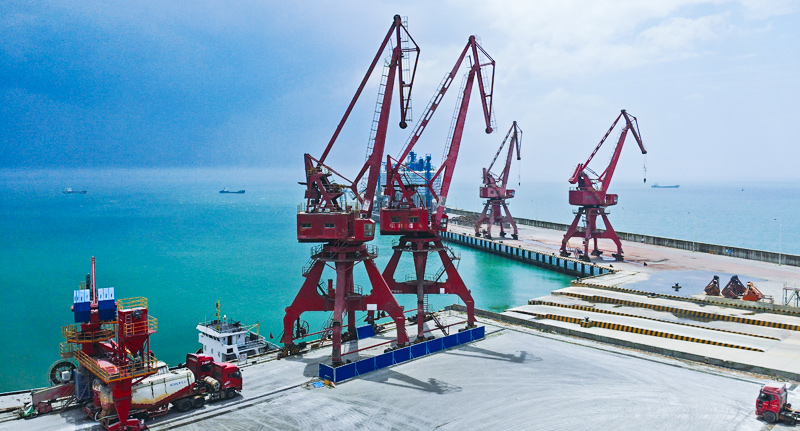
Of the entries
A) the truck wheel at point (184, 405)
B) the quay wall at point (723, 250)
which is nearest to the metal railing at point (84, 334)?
the truck wheel at point (184, 405)

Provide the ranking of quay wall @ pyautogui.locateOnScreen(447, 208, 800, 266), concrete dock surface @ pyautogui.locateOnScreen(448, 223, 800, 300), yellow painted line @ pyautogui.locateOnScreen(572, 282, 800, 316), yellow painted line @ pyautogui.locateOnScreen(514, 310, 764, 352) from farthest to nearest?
quay wall @ pyautogui.locateOnScreen(447, 208, 800, 266), concrete dock surface @ pyautogui.locateOnScreen(448, 223, 800, 300), yellow painted line @ pyautogui.locateOnScreen(572, 282, 800, 316), yellow painted line @ pyautogui.locateOnScreen(514, 310, 764, 352)

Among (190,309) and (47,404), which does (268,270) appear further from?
(47,404)

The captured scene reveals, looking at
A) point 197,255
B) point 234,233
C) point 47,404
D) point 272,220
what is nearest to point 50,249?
point 197,255

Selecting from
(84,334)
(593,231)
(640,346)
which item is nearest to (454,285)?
(640,346)

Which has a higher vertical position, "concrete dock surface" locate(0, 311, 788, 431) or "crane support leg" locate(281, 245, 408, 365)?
"crane support leg" locate(281, 245, 408, 365)

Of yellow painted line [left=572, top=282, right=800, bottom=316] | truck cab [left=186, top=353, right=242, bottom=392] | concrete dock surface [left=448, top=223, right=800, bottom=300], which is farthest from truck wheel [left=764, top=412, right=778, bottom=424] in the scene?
concrete dock surface [left=448, top=223, right=800, bottom=300]

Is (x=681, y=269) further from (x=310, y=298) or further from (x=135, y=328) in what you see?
(x=135, y=328)

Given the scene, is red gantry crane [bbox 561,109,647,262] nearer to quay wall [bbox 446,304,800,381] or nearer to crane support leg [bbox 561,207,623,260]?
crane support leg [bbox 561,207,623,260]
